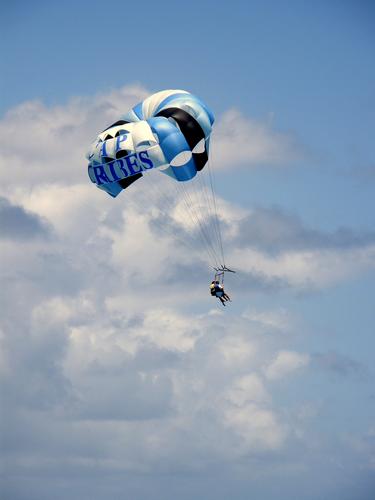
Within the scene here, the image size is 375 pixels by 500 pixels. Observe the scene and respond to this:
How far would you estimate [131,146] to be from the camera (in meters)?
113

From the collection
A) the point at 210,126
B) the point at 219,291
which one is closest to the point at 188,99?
the point at 210,126

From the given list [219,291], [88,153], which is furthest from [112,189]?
[219,291]

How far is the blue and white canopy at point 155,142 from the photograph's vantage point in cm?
11281

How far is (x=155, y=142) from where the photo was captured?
113 m

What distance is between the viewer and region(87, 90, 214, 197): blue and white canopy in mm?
112812

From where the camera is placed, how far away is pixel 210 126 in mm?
116188

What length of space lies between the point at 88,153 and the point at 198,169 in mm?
7308

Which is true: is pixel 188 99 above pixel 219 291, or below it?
above

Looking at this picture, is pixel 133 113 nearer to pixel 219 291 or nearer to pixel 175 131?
pixel 175 131

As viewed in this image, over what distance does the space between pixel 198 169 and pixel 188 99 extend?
4642mm

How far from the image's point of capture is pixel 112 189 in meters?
117

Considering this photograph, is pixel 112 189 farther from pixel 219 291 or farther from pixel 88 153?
pixel 219 291

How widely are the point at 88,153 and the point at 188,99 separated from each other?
744 centimetres

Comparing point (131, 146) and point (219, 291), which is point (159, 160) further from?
point (219, 291)
